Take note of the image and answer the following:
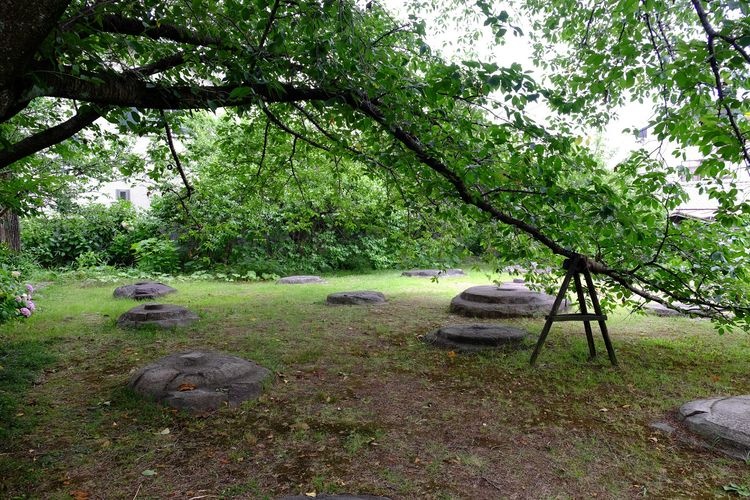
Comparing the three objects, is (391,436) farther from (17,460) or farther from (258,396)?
(17,460)

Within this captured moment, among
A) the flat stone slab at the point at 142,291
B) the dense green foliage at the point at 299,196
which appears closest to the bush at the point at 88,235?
the dense green foliage at the point at 299,196

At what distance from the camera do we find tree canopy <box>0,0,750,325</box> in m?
3.19

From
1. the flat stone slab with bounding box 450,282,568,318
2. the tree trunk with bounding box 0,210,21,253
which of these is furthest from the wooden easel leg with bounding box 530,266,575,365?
the tree trunk with bounding box 0,210,21,253

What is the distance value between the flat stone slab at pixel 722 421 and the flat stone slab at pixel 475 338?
227 cm

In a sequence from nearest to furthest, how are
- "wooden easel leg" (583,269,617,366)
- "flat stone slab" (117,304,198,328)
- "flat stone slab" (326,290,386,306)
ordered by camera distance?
"wooden easel leg" (583,269,617,366) < "flat stone slab" (117,304,198,328) < "flat stone slab" (326,290,386,306)

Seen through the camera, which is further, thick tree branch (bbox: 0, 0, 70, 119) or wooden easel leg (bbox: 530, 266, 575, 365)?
wooden easel leg (bbox: 530, 266, 575, 365)

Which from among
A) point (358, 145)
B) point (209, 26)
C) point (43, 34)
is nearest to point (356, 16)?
point (209, 26)

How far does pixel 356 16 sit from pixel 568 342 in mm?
5194

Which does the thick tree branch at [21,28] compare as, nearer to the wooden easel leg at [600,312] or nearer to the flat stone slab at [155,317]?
the wooden easel leg at [600,312]

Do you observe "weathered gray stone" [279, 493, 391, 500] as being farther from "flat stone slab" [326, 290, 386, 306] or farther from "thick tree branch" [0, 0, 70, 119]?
"flat stone slab" [326, 290, 386, 306]

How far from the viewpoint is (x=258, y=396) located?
4.35m

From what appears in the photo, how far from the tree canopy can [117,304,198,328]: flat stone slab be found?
10.4 ft

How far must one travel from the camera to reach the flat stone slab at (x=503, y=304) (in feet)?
27.8

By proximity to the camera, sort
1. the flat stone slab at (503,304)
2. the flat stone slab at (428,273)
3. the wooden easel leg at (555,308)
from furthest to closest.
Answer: the flat stone slab at (428,273)
the flat stone slab at (503,304)
the wooden easel leg at (555,308)
